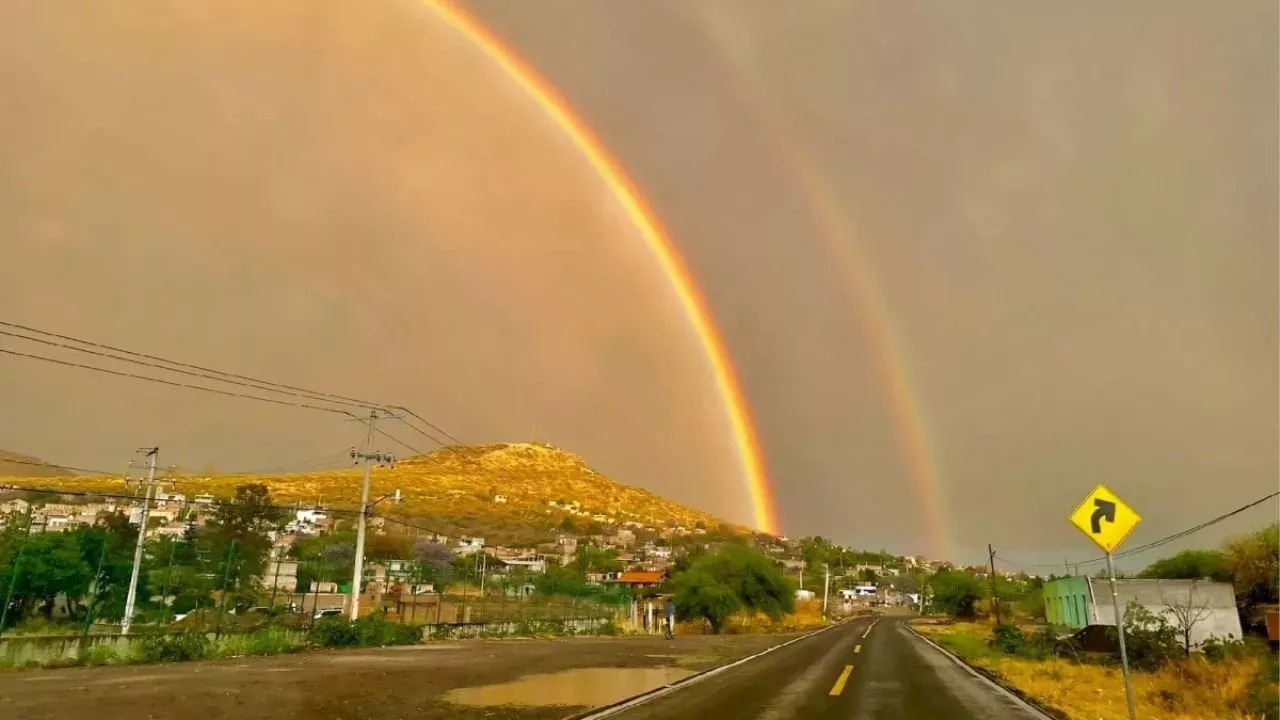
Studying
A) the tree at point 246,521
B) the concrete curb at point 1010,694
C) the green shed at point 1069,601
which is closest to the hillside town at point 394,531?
the tree at point 246,521

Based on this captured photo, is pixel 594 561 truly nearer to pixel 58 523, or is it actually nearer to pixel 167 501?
pixel 58 523

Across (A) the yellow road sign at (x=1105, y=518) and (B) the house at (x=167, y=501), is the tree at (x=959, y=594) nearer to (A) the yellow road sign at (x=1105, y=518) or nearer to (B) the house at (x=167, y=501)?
(B) the house at (x=167, y=501)

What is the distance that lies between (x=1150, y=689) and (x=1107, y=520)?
31.9ft

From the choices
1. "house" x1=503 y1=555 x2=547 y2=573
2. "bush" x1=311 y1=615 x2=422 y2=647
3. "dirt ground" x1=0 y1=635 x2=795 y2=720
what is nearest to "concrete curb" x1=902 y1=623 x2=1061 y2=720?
"dirt ground" x1=0 y1=635 x2=795 y2=720

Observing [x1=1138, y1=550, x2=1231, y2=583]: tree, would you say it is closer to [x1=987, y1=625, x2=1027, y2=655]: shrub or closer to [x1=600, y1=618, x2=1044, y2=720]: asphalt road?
[x1=987, y1=625, x2=1027, y2=655]: shrub

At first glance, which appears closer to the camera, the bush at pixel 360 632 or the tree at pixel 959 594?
the bush at pixel 360 632

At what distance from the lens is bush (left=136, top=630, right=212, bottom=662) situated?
23109 millimetres

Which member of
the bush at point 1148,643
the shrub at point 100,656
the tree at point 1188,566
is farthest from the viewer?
the tree at point 1188,566

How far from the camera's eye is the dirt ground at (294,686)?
43.2 ft

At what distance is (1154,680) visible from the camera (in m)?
20.3

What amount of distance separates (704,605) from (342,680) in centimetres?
4745

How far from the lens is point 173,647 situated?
23.7 m

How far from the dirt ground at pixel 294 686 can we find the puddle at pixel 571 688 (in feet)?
2.20

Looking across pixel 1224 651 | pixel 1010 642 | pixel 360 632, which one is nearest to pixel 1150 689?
pixel 1224 651
